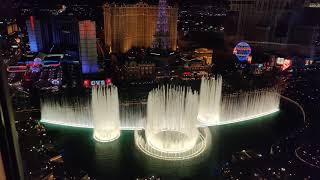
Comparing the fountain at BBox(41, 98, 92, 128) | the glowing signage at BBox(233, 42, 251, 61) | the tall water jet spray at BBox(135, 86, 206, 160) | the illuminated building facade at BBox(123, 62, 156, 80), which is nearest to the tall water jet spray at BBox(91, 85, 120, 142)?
the tall water jet spray at BBox(135, 86, 206, 160)

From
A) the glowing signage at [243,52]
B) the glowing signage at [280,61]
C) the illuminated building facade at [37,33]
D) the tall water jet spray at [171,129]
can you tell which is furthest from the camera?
the illuminated building facade at [37,33]

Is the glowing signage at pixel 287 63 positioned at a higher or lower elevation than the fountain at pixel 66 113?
higher

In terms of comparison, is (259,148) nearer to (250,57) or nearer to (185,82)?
(185,82)

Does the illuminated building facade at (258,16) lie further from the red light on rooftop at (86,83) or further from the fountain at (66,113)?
the fountain at (66,113)

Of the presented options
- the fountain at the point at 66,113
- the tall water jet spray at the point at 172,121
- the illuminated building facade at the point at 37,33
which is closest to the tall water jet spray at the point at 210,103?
the tall water jet spray at the point at 172,121

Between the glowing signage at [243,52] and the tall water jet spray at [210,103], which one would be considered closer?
the tall water jet spray at [210,103]

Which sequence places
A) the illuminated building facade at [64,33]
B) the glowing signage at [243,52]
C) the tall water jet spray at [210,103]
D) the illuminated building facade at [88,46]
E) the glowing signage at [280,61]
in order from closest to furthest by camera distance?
1. the tall water jet spray at [210,103]
2. the illuminated building facade at [88,46]
3. the glowing signage at [280,61]
4. the glowing signage at [243,52]
5. the illuminated building facade at [64,33]

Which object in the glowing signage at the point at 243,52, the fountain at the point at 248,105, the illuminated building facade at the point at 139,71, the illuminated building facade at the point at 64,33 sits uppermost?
the illuminated building facade at the point at 64,33
